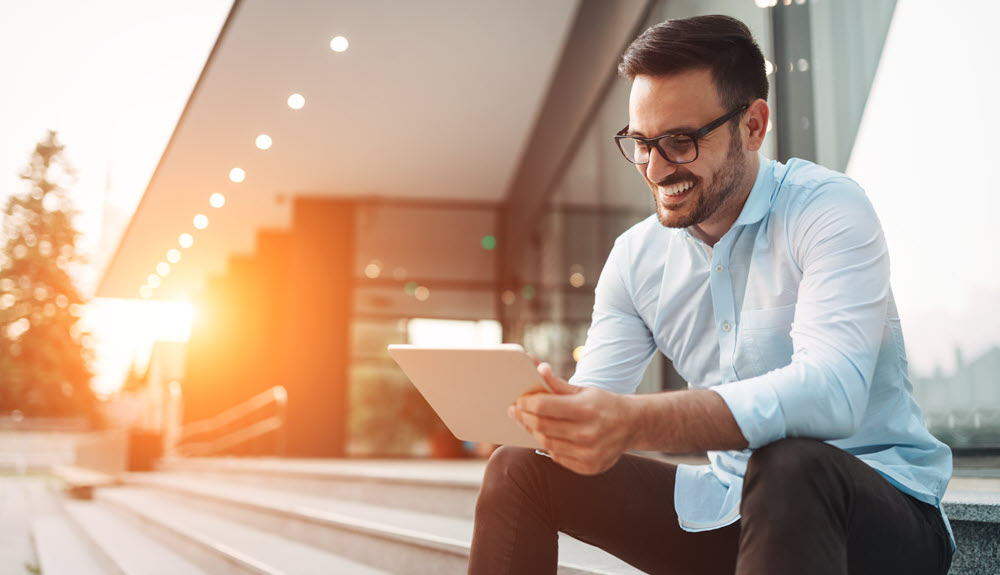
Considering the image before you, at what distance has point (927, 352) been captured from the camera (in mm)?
2414

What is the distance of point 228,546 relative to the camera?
354cm

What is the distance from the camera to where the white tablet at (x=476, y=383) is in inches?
41.3

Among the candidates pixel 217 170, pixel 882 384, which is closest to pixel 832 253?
pixel 882 384

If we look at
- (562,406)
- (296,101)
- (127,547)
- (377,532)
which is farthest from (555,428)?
(296,101)

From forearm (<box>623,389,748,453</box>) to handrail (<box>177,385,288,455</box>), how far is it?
8734mm

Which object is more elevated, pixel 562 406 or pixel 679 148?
pixel 679 148

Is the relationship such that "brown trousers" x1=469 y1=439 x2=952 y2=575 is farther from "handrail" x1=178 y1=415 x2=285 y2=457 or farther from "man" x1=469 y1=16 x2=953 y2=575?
"handrail" x1=178 y1=415 x2=285 y2=457

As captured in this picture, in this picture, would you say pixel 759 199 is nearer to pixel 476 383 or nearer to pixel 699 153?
pixel 699 153

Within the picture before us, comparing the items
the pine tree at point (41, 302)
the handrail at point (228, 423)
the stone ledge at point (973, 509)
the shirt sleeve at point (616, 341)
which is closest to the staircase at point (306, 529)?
the stone ledge at point (973, 509)

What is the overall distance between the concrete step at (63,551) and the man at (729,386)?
3389mm

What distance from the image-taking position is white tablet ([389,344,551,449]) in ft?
3.44

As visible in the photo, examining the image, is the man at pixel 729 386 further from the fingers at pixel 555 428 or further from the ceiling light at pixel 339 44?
the ceiling light at pixel 339 44

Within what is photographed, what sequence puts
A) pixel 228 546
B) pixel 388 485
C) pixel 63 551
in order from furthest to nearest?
1. pixel 63 551
2. pixel 388 485
3. pixel 228 546

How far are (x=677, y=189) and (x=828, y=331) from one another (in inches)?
14.7
